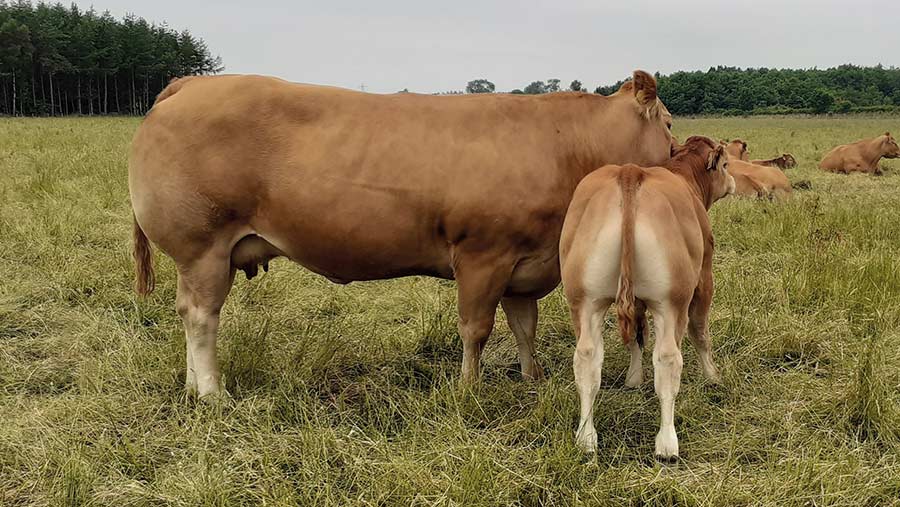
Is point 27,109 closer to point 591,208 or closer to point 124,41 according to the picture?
point 124,41

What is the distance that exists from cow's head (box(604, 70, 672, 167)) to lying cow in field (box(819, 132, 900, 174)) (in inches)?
555

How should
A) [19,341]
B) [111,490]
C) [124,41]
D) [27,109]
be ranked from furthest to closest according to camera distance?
1. [124,41]
2. [27,109]
3. [19,341]
4. [111,490]

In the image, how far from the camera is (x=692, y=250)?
10.3ft

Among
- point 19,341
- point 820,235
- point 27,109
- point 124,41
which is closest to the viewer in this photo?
point 19,341

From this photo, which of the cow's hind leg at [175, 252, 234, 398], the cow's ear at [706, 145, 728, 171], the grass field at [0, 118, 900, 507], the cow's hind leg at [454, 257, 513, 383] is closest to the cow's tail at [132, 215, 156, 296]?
the grass field at [0, 118, 900, 507]

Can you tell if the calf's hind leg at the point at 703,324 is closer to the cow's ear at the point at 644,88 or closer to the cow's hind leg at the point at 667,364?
the cow's hind leg at the point at 667,364

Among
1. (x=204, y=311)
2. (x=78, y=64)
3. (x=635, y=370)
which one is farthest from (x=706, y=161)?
(x=78, y=64)

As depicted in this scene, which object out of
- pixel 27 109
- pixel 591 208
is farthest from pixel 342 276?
pixel 27 109

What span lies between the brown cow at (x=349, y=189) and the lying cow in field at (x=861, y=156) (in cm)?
1494

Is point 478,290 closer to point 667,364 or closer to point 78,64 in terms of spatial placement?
point 667,364

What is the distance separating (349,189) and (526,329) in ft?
4.84

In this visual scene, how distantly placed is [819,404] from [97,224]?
759 centimetres

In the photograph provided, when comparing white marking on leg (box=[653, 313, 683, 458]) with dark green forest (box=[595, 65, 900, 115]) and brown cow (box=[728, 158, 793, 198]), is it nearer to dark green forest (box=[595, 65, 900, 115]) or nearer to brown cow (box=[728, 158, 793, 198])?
Result: brown cow (box=[728, 158, 793, 198])

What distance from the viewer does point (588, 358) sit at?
3014 millimetres
